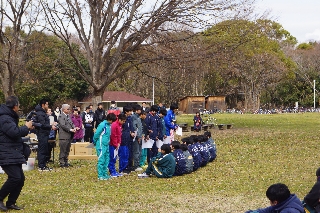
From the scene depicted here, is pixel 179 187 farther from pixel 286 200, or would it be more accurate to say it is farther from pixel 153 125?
pixel 286 200

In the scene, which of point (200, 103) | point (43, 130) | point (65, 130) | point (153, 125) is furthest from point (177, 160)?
point (200, 103)

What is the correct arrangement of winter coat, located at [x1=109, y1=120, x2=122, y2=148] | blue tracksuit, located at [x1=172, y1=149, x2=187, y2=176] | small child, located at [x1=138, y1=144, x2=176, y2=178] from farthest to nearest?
winter coat, located at [x1=109, y1=120, x2=122, y2=148] → blue tracksuit, located at [x1=172, y1=149, x2=187, y2=176] → small child, located at [x1=138, y1=144, x2=176, y2=178]

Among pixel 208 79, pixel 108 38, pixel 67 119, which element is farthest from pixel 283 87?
pixel 67 119

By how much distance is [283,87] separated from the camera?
7356 centimetres

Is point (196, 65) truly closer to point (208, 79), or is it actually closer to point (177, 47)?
point (177, 47)

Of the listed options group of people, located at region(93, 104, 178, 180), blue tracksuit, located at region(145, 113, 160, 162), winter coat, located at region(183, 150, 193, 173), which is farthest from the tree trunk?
winter coat, located at region(183, 150, 193, 173)

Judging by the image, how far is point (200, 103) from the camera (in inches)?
2379

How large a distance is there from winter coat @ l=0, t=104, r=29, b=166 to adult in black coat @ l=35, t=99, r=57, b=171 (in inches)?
187

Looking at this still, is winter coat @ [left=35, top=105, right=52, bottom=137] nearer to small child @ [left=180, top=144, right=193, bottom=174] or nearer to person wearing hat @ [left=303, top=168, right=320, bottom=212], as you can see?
small child @ [left=180, top=144, right=193, bottom=174]

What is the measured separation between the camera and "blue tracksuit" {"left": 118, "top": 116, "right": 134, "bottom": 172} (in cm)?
1331

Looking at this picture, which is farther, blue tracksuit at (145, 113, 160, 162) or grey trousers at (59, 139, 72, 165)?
grey trousers at (59, 139, 72, 165)

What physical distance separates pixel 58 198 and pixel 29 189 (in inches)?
52.9

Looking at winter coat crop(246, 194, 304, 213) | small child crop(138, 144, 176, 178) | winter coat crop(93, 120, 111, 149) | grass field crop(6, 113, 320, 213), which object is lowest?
grass field crop(6, 113, 320, 213)

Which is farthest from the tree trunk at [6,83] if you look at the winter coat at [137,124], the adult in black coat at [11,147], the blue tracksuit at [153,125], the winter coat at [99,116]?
the adult in black coat at [11,147]
